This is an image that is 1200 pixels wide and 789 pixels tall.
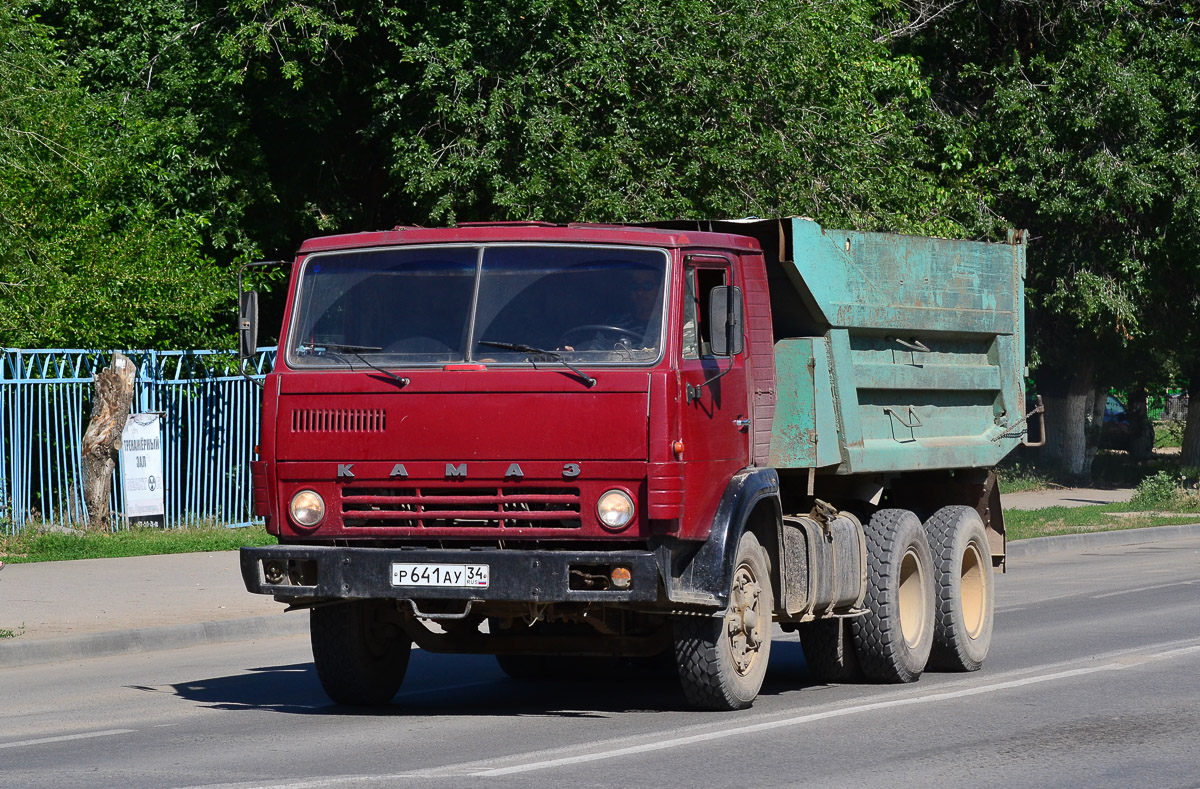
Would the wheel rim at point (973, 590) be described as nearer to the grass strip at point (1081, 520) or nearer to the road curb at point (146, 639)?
the road curb at point (146, 639)

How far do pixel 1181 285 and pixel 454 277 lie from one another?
2702cm

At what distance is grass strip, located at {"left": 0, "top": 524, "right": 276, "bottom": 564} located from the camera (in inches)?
640

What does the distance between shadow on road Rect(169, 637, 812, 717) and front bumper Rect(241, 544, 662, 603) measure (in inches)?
43.6

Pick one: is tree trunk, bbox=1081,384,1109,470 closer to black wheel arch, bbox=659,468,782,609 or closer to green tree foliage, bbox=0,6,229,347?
green tree foliage, bbox=0,6,229,347

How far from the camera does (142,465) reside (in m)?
18.4

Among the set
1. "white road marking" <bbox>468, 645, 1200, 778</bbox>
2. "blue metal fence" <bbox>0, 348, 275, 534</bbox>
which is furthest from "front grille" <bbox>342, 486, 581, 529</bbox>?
A: "blue metal fence" <bbox>0, 348, 275, 534</bbox>

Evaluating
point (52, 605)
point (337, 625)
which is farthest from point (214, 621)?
point (337, 625)

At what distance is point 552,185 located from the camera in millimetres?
20531

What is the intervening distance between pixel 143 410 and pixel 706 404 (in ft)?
39.7

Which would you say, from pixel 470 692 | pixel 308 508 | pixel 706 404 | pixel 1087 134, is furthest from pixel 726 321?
pixel 1087 134

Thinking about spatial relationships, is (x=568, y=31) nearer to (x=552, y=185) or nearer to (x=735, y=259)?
(x=552, y=185)

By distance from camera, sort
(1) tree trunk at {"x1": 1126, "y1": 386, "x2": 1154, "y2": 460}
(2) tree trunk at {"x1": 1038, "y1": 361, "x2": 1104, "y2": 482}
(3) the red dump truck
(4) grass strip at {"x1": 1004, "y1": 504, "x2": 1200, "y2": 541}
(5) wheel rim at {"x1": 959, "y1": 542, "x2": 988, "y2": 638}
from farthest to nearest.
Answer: (1) tree trunk at {"x1": 1126, "y1": 386, "x2": 1154, "y2": 460}, (2) tree trunk at {"x1": 1038, "y1": 361, "x2": 1104, "y2": 482}, (4) grass strip at {"x1": 1004, "y1": 504, "x2": 1200, "y2": 541}, (5) wheel rim at {"x1": 959, "y1": 542, "x2": 988, "y2": 638}, (3) the red dump truck

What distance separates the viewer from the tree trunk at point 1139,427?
47.0 metres

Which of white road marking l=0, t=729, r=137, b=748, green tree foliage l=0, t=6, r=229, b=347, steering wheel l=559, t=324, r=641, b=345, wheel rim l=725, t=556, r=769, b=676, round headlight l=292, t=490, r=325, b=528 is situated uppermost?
green tree foliage l=0, t=6, r=229, b=347
